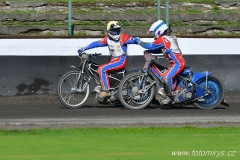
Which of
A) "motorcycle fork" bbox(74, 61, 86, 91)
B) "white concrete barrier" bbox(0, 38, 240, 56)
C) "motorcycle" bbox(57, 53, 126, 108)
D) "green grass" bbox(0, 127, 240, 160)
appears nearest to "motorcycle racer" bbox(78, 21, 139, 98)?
"motorcycle" bbox(57, 53, 126, 108)

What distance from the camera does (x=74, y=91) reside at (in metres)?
16.1

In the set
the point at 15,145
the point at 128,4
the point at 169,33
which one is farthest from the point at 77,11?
the point at 15,145

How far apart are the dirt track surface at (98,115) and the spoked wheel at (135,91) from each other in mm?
184

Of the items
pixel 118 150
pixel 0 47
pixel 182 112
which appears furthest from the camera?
pixel 0 47

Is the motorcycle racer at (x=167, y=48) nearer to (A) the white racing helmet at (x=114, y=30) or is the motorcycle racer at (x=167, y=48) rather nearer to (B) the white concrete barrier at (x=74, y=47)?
(A) the white racing helmet at (x=114, y=30)

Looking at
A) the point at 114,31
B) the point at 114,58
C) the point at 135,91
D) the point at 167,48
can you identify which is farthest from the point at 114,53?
the point at 167,48

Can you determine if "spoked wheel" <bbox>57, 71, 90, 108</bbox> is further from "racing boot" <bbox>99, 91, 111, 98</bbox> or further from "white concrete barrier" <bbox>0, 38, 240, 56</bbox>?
"white concrete barrier" <bbox>0, 38, 240, 56</bbox>

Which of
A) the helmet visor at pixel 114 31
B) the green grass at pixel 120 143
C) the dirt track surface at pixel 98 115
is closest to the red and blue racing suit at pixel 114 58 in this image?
the helmet visor at pixel 114 31

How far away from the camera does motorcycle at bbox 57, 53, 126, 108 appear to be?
52.7ft

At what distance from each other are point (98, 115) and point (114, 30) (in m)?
2.01

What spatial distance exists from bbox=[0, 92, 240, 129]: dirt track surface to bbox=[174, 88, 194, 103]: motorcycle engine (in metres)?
0.22

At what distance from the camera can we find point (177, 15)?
75.0 ft

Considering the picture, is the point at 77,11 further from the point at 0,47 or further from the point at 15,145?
the point at 15,145

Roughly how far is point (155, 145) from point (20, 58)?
7.50 meters
